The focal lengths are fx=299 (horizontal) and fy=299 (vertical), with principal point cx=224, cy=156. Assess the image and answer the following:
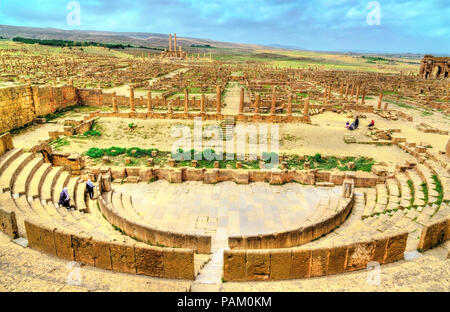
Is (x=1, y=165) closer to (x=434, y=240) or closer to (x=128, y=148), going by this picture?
(x=128, y=148)

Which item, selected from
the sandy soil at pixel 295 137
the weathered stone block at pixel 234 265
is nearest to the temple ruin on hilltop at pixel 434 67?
the sandy soil at pixel 295 137

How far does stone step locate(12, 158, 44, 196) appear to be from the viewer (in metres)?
11.4

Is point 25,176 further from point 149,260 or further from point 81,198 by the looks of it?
point 149,260

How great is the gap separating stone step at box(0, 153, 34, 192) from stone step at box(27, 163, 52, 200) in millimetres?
635

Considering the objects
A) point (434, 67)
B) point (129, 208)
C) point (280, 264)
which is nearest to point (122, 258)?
point (280, 264)

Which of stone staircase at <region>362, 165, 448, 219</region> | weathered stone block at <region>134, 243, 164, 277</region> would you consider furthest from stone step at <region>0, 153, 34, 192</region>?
stone staircase at <region>362, 165, 448, 219</region>

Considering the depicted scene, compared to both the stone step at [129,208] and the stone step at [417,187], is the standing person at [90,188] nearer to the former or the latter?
the stone step at [129,208]

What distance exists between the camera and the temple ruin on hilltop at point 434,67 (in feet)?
238

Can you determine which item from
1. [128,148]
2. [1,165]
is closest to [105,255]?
[1,165]

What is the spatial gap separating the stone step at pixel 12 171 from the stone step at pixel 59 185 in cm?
157

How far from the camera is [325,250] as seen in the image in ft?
22.1

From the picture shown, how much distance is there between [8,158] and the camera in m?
13.5

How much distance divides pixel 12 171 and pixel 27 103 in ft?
53.0
